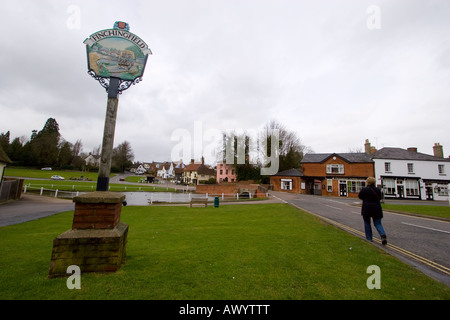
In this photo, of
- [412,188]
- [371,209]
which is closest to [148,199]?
[371,209]

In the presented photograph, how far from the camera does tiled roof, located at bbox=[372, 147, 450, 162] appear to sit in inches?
1351

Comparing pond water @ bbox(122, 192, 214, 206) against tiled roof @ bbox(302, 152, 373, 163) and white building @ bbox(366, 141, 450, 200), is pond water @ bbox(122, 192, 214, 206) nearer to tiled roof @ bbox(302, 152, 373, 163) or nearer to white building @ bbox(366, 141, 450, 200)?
tiled roof @ bbox(302, 152, 373, 163)

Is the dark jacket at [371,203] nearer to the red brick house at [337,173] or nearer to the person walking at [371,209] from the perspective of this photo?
the person walking at [371,209]

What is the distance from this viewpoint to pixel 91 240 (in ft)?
11.2

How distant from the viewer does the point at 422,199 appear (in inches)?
1296

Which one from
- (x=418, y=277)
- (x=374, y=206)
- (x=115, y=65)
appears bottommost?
(x=418, y=277)

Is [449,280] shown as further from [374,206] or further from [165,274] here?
[165,274]

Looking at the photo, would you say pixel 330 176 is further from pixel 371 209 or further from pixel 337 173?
pixel 371 209

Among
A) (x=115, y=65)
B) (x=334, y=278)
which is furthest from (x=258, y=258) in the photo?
(x=115, y=65)

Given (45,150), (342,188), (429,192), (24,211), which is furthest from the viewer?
(45,150)

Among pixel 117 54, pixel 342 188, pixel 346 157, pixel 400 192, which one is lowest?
pixel 400 192

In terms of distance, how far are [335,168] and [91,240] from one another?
42232 mm

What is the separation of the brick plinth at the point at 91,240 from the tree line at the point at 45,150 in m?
72.6

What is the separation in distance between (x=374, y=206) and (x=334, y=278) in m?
3.94
